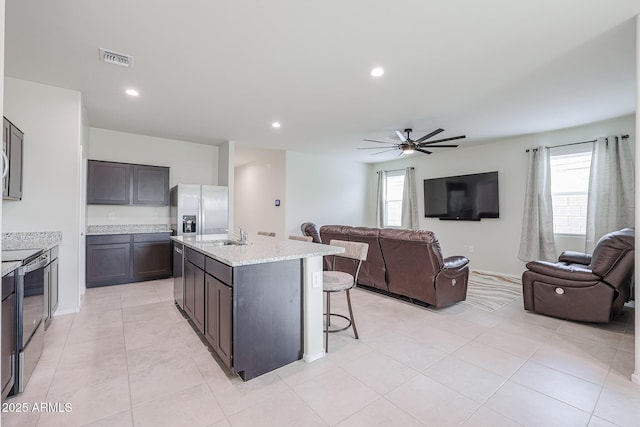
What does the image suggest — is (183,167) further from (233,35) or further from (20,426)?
(20,426)

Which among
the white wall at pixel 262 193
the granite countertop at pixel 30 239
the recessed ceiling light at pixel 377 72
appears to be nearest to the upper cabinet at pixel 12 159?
the granite countertop at pixel 30 239

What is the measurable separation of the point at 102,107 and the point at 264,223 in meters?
4.11

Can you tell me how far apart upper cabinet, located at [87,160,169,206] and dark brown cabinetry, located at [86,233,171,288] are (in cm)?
64

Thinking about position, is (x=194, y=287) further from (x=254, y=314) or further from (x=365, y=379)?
(x=365, y=379)

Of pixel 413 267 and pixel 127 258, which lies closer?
pixel 413 267

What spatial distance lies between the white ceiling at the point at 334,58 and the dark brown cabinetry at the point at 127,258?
1857 millimetres

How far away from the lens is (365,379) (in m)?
2.18

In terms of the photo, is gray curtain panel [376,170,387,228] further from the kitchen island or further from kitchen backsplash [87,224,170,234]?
the kitchen island

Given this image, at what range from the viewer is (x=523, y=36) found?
2414 millimetres

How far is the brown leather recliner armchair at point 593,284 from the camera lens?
9.81 ft

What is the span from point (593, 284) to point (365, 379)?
2710 millimetres

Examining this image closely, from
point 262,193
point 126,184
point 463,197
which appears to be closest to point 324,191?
A: point 262,193

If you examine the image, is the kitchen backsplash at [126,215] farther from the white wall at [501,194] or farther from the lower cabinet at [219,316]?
the white wall at [501,194]

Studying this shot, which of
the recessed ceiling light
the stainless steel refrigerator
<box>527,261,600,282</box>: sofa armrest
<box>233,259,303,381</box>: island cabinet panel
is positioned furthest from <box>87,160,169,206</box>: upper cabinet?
<box>527,261,600,282</box>: sofa armrest
